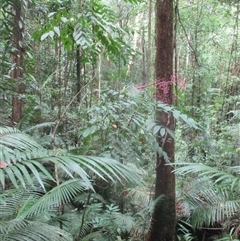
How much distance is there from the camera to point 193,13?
7.04m

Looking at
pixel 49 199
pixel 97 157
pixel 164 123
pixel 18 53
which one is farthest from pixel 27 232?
pixel 18 53

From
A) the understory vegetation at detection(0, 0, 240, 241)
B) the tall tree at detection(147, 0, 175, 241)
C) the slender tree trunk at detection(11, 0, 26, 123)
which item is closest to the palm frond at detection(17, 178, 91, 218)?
the understory vegetation at detection(0, 0, 240, 241)

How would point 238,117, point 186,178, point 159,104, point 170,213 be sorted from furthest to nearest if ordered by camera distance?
point 238,117 < point 186,178 < point 170,213 < point 159,104

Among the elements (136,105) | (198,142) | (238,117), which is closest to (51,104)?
(198,142)

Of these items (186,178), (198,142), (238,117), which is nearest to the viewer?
(186,178)

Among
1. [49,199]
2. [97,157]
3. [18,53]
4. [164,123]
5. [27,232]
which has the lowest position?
[27,232]

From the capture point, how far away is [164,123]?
113 inches

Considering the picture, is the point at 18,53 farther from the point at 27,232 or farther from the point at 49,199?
the point at 27,232

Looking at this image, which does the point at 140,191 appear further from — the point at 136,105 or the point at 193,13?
the point at 193,13

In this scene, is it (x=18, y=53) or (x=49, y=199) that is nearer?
(x=49, y=199)

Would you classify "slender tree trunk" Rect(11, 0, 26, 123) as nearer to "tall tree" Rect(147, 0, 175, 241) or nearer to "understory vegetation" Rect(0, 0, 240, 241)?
"understory vegetation" Rect(0, 0, 240, 241)

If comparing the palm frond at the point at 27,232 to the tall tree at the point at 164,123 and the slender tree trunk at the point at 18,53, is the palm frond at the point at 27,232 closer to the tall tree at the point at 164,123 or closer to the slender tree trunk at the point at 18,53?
the tall tree at the point at 164,123

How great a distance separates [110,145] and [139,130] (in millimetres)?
308

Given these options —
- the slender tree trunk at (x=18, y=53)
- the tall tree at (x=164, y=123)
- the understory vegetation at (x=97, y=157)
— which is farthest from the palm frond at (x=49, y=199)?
the slender tree trunk at (x=18, y=53)
